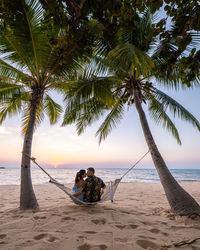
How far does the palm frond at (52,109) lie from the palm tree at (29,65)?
2.42 feet

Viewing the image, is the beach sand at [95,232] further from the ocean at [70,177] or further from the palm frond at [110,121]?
the ocean at [70,177]

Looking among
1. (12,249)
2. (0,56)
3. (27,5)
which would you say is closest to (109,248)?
(12,249)

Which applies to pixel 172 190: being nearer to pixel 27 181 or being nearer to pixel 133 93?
pixel 133 93

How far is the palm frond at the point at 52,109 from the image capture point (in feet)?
15.8

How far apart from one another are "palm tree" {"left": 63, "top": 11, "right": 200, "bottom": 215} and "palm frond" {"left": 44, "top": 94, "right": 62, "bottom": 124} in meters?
0.73

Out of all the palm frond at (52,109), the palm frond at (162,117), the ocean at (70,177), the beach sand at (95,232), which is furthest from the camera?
the ocean at (70,177)

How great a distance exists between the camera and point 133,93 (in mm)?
3756

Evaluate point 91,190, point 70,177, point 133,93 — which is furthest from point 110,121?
point 70,177

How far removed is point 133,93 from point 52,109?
→ 2.89 metres

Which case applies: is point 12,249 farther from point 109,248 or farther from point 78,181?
point 78,181

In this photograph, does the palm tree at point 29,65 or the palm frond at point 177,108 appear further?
the palm frond at point 177,108

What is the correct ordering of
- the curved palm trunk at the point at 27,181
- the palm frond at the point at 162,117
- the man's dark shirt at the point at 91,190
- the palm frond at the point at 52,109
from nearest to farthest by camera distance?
the man's dark shirt at the point at 91,190 < the curved palm trunk at the point at 27,181 < the palm frond at the point at 162,117 < the palm frond at the point at 52,109

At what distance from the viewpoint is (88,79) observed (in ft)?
11.6

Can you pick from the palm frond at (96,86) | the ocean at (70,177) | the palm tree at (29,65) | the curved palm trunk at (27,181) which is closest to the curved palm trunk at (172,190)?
the palm frond at (96,86)
